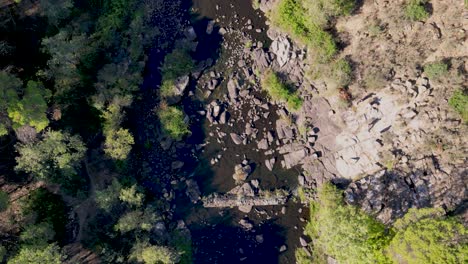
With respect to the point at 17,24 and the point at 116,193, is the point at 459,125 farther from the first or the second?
the point at 17,24

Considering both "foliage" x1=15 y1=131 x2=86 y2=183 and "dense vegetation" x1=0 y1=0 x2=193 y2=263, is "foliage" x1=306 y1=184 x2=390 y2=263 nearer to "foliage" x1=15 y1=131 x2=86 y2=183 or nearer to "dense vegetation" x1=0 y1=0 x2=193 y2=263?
"dense vegetation" x1=0 y1=0 x2=193 y2=263

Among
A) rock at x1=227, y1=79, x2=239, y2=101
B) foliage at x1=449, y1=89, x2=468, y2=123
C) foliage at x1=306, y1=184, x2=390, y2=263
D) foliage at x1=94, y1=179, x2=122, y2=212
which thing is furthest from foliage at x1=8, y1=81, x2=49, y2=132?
foliage at x1=449, y1=89, x2=468, y2=123

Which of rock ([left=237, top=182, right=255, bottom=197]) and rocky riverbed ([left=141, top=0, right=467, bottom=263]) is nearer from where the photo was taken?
rocky riverbed ([left=141, top=0, right=467, bottom=263])

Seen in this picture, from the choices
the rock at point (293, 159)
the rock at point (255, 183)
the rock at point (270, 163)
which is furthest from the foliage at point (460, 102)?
the rock at point (255, 183)

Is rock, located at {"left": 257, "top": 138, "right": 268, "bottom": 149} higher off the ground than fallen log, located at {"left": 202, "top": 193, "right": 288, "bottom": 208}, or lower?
higher

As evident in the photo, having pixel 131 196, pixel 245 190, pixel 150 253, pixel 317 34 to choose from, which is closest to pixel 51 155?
pixel 131 196

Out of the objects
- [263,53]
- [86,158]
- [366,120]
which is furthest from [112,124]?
[366,120]
